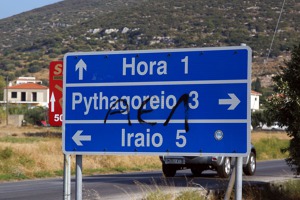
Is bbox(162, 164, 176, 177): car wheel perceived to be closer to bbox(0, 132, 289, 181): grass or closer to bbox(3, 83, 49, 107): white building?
bbox(0, 132, 289, 181): grass

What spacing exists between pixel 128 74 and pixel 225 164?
1747cm

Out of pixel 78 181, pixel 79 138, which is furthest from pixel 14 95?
pixel 78 181

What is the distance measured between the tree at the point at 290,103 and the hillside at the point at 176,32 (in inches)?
2220

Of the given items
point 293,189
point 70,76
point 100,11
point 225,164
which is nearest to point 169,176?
point 225,164

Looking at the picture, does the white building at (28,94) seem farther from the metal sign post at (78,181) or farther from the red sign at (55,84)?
the metal sign post at (78,181)

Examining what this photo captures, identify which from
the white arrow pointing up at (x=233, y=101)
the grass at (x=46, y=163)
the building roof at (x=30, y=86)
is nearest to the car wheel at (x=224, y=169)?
the grass at (x=46, y=163)

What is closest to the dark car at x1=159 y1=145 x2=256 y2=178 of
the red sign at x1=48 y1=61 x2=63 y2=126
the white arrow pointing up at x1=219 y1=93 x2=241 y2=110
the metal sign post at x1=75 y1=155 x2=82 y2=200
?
the red sign at x1=48 y1=61 x2=63 y2=126

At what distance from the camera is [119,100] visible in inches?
224

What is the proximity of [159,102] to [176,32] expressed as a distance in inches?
3388

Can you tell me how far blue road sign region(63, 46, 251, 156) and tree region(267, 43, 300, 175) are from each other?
9.60m

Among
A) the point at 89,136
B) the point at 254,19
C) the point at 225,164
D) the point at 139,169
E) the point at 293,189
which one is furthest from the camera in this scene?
the point at 254,19

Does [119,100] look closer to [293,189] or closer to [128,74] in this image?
[128,74]

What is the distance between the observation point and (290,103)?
15.4 metres

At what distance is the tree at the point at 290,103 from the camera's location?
1502 cm
